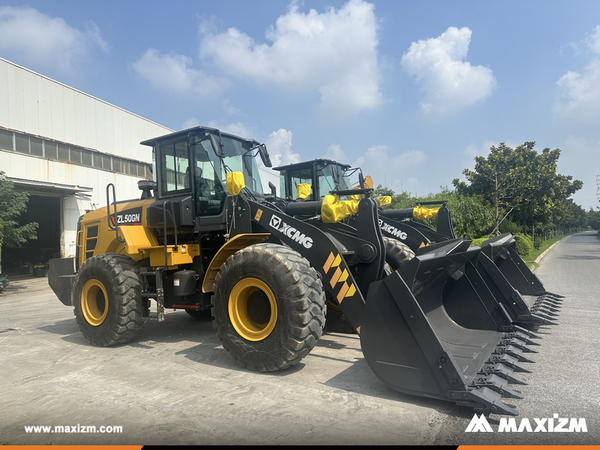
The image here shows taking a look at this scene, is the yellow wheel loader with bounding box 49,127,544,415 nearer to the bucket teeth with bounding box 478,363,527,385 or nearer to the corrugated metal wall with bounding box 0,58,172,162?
the bucket teeth with bounding box 478,363,527,385

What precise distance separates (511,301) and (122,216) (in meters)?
6.18

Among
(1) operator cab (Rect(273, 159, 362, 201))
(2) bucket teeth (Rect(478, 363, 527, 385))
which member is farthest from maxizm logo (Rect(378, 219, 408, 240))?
(2) bucket teeth (Rect(478, 363, 527, 385))

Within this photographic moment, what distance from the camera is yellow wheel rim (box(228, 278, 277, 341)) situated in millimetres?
4730

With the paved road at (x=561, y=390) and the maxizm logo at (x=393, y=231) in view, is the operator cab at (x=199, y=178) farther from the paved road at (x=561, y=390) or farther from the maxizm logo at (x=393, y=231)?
the paved road at (x=561, y=390)

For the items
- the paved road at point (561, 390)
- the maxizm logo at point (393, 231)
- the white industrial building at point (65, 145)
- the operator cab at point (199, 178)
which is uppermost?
the white industrial building at point (65, 145)

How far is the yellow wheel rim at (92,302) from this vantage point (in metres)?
6.25

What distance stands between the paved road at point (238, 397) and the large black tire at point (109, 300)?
0.87 feet

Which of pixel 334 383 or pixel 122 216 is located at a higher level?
pixel 122 216

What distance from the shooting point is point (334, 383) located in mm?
4227

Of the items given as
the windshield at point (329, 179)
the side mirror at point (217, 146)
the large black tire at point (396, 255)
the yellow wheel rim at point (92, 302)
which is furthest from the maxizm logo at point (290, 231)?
the windshield at point (329, 179)

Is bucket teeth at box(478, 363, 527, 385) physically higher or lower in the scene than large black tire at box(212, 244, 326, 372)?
lower

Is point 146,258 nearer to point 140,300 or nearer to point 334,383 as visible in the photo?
point 140,300

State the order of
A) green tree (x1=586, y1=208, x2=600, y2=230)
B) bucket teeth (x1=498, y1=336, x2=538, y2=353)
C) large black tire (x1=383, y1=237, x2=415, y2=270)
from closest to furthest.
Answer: bucket teeth (x1=498, y1=336, x2=538, y2=353) < large black tire (x1=383, y1=237, x2=415, y2=270) < green tree (x1=586, y1=208, x2=600, y2=230)

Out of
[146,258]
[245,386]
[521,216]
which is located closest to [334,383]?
[245,386]
